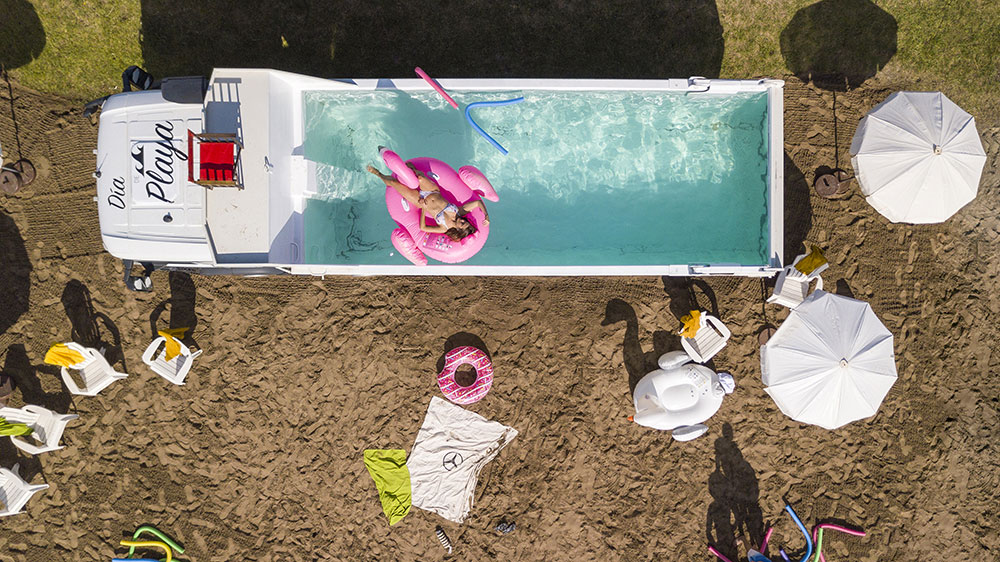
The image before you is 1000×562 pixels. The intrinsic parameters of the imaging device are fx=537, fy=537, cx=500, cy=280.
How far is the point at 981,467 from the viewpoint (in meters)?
5.61

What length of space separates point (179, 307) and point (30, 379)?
5.65ft

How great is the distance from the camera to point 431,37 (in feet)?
18.3

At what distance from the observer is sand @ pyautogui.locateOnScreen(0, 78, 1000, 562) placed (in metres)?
5.50

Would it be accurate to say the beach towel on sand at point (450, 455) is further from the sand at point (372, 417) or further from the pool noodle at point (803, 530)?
the pool noodle at point (803, 530)

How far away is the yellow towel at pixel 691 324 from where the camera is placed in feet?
16.9

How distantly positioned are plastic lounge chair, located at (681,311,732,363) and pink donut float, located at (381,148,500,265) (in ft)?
→ 7.52

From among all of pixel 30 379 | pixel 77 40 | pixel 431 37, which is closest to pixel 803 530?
pixel 431 37

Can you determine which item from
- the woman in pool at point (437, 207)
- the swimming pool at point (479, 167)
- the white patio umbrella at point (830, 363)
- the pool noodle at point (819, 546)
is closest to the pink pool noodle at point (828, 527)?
the pool noodle at point (819, 546)

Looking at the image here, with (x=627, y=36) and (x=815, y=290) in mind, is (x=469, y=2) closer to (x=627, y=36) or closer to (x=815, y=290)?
(x=627, y=36)

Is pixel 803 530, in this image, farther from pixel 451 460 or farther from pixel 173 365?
pixel 173 365

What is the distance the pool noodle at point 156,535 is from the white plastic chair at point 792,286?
6532mm

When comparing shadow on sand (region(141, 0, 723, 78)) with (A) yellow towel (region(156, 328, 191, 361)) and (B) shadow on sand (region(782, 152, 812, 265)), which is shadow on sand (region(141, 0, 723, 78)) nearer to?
(B) shadow on sand (region(782, 152, 812, 265))

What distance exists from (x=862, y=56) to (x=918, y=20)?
0.71 meters

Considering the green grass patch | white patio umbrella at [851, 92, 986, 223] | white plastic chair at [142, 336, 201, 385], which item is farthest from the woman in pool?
white patio umbrella at [851, 92, 986, 223]
